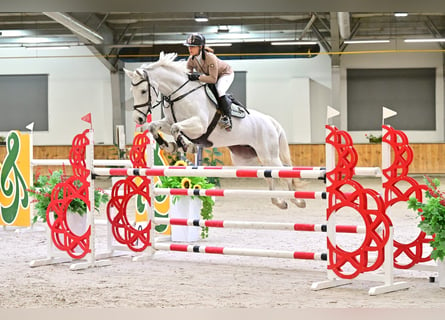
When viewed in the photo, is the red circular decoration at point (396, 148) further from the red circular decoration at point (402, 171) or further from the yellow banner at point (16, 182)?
the yellow banner at point (16, 182)

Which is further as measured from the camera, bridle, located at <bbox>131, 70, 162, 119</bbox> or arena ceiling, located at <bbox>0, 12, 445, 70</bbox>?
arena ceiling, located at <bbox>0, 12, 445, 70</bbox>

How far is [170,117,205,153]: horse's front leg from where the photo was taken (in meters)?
4.95

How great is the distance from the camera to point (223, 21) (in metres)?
16.2

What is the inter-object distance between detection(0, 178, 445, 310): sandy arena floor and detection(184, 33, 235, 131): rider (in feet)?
3.61

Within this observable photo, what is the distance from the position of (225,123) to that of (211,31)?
11.1 m

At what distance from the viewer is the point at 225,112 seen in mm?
5371

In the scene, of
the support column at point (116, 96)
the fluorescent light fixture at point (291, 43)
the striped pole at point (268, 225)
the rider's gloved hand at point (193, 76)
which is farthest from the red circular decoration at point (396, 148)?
the support column at point (116, 96)

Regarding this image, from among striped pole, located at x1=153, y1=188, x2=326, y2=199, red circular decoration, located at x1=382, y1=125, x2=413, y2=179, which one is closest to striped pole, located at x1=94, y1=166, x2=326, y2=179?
striped pole, located at x1=153, y1=188, x2=326, y2=199


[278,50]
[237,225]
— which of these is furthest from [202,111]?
[278,50]

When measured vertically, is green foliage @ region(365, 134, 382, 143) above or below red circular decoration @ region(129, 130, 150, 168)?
above

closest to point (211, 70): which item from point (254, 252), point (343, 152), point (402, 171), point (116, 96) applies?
point (254, 252)

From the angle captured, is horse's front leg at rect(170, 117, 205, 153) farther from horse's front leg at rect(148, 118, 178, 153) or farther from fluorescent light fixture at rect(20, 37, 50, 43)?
fluorescent light fixture at rect(20, 37, 50, 43)

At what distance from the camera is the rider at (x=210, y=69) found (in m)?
5.06

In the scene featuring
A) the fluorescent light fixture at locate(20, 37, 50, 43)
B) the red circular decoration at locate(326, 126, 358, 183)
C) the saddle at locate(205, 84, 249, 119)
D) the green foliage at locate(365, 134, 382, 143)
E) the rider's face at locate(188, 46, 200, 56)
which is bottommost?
the red circular decoration at locate(326, 126, 358, 183)
